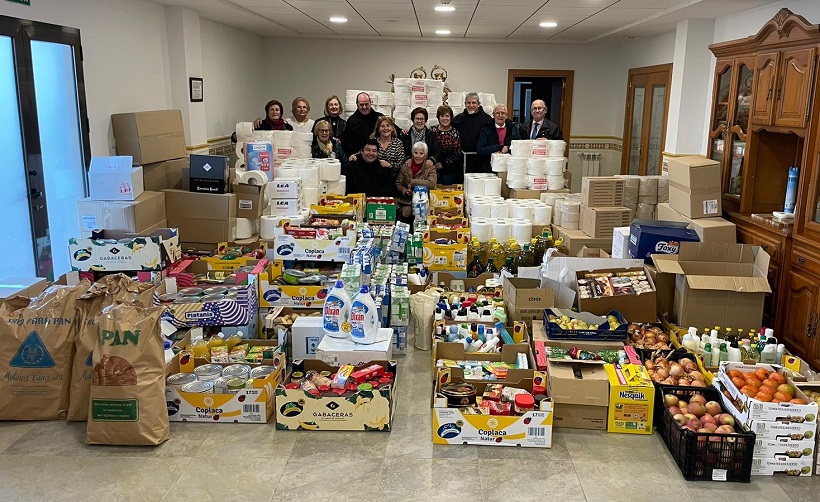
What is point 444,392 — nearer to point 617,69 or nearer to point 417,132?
point 417,132

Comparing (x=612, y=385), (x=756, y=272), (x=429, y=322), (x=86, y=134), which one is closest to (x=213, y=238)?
(x=86, y=134)

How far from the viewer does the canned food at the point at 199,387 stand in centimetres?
325

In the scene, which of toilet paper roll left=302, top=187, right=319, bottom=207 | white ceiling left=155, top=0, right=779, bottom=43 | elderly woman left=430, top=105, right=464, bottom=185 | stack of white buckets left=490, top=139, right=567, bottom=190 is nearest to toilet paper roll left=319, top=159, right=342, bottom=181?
toilet paper roll left=302, top=187, right=319, bottom=207

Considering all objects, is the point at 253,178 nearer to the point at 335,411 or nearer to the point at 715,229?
the point at 335,411

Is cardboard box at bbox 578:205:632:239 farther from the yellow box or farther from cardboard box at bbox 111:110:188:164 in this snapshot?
cardboard box at bbox 111:110:188:164

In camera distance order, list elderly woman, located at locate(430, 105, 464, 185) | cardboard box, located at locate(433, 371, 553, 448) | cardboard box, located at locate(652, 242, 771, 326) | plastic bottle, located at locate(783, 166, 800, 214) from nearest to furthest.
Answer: cardboard box, located at locate(433, 371, 553, 448), cardboard box, located at locate(652, 242, 771, 326), plastic bottle, located at locate(783, 166, 800, 214), elderly woman, located at locate(430, 105, 464, 185)

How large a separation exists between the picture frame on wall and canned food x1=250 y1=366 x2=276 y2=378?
4.24m

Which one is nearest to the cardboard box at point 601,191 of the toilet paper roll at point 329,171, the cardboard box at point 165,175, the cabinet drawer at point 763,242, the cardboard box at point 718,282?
the cabinet drawer at point 763,242

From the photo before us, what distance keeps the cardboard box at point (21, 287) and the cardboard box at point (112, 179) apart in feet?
3.26

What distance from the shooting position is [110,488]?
2703 mm

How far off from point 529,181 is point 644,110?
3401 millimetres

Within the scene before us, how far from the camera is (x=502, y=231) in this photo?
5496 mm

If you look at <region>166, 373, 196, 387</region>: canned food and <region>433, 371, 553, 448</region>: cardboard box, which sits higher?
<region>166, 373, 196, 387</region>: canned food

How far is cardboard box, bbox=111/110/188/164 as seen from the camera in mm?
5438
